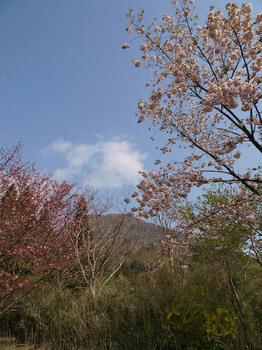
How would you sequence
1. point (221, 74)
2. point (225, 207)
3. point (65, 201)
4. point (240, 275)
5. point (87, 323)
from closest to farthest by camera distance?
point (221, 74) < point (225, 207) < point (87, 323) < point (240, 275) < point (65, 201)

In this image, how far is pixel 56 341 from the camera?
6906 millimetres

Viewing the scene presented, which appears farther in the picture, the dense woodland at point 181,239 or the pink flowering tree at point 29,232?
the pink flowering tree at point 29,232

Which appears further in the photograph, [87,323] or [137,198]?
[87,323]

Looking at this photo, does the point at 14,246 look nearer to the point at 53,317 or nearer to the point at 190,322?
the point at 53,317

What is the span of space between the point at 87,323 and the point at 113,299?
0.91 metres

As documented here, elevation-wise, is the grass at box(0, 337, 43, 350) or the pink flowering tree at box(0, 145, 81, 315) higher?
Answer: the pink flowering tree at box(0, 145, 81, 315)

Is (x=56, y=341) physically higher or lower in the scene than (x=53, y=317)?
lower

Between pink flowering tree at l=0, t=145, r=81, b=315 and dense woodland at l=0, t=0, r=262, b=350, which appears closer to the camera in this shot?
dense woodland at l=0, t=0, r=262, b=350

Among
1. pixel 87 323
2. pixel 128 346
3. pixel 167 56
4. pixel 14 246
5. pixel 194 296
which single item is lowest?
pixel 128 346

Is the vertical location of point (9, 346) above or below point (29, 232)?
below

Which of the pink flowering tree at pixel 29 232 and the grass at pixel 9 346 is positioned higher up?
the pink flowering tree at pixel 29 232

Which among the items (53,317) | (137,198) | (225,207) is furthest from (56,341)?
(225,207)

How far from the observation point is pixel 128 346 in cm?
586

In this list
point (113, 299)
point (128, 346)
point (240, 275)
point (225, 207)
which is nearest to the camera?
point (225, 207)
